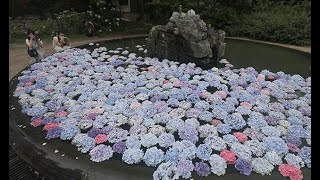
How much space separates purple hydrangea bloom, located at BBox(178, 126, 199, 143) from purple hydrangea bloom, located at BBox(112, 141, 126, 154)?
2.19 feet

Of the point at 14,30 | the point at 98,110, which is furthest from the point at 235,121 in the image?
the point at 14,30

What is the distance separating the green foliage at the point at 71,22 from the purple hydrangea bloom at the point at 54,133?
11.5 metres

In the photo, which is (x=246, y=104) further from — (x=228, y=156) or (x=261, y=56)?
(x=261, y=56)

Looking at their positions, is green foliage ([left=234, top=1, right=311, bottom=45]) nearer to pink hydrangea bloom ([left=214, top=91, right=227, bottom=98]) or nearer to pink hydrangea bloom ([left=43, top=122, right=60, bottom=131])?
pink hydrangea bloom ([left=214, top=91, right=227, bottom=98])

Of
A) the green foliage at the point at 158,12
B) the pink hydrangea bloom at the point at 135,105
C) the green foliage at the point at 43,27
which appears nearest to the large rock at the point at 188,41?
the pink hydrangea bloom at the point at 135,105

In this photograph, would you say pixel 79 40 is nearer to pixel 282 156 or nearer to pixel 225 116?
pixel 225 116

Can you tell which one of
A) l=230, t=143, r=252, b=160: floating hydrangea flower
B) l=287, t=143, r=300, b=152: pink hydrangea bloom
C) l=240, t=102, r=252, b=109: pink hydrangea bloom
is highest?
l=240, t=102, r=252, b=109: pink hydrangea bloom

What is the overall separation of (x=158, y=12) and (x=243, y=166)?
42.8 ft

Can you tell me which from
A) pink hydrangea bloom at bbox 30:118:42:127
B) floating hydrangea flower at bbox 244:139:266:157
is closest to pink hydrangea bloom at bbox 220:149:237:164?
floating hydrangea flower at bbox 244:139:266:157

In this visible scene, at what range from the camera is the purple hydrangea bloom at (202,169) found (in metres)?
3.03

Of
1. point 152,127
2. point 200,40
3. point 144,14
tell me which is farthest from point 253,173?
point 144,14

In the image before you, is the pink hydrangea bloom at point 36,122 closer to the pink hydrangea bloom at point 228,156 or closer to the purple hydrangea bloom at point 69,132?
→ the purple hydrangea bloom at point 69,132

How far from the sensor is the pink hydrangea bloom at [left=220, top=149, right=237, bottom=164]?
319cm

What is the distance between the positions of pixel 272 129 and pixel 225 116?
1.98ft
